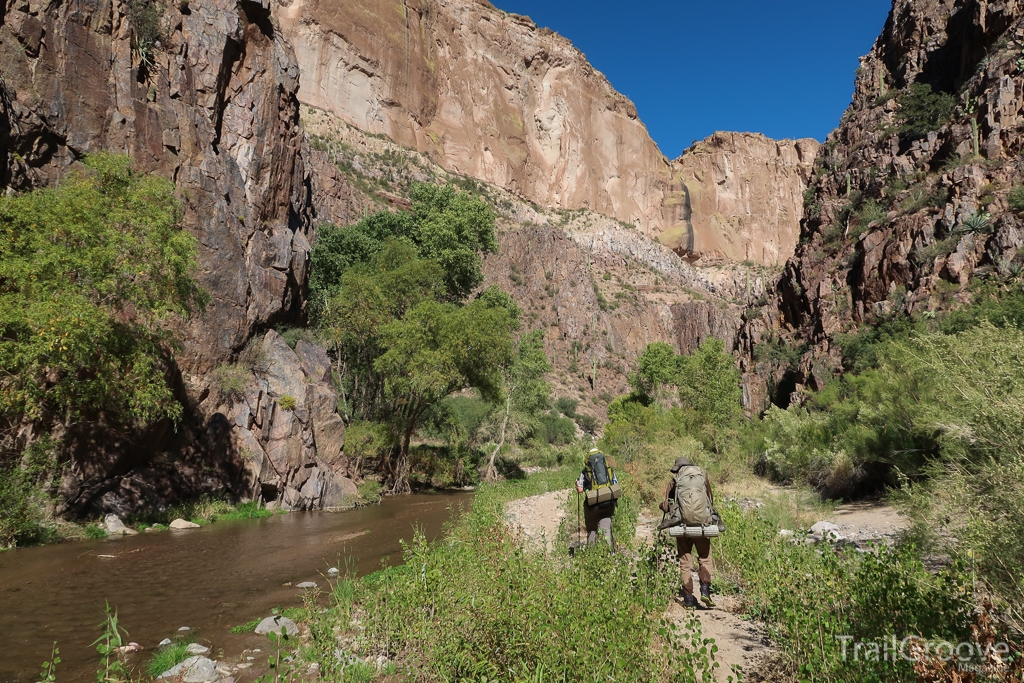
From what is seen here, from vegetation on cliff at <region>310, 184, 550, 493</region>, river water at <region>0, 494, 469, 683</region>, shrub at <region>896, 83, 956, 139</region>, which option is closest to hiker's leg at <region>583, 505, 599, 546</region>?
river water at <region>0, 494, 469, 683</region>

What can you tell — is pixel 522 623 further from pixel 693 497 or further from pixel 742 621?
pixel 693 497

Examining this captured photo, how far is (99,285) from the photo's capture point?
1141cm

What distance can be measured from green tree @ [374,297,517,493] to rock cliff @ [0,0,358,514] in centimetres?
350

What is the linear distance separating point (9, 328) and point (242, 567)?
6.70m

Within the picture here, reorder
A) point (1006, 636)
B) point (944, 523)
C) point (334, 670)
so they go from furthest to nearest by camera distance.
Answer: point (944, 523), point (334, 670), point (1006, 636)

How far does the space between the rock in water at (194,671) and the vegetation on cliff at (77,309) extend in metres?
7.84

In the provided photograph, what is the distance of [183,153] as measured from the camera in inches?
752

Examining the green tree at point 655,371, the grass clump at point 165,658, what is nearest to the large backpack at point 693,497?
the grass clump at point 165,658

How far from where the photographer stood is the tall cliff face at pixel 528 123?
75875mm

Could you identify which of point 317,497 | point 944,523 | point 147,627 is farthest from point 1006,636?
point 317,497

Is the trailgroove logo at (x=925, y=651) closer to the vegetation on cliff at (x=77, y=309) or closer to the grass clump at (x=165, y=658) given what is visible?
the grass clump at (x=165, y=658)

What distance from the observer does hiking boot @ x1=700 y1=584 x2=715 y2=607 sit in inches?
231

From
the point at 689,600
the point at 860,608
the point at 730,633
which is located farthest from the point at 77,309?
the point at 860,608

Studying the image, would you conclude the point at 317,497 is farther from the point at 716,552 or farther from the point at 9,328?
the point at 716,552
